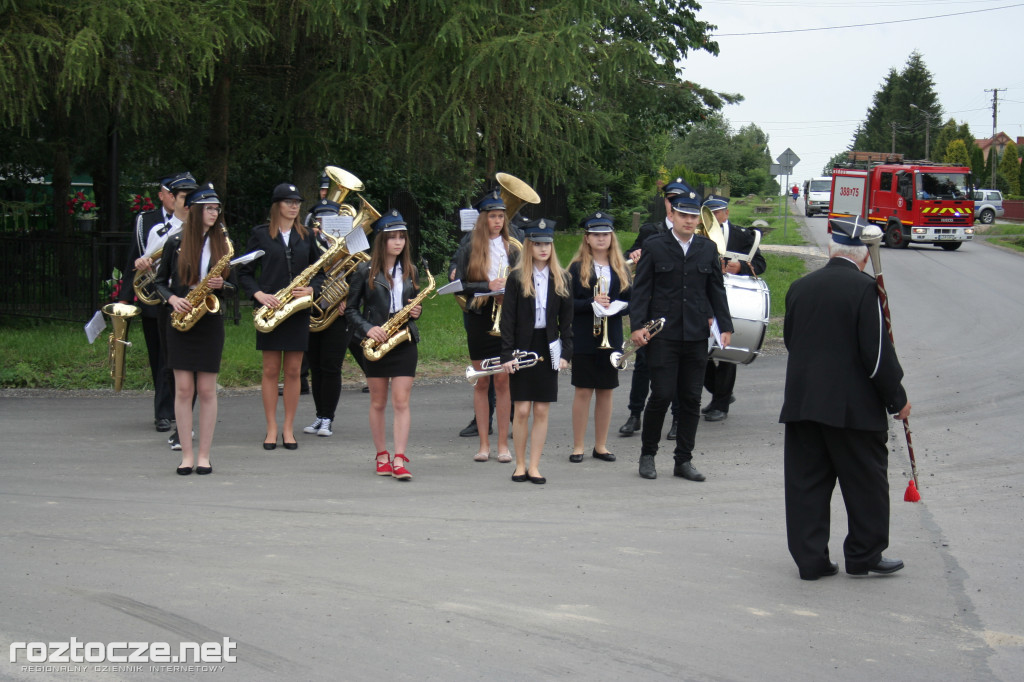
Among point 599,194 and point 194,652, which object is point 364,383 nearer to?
point 194,652

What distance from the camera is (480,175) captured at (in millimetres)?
24266

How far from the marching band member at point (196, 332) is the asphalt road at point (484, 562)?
0.35 metres

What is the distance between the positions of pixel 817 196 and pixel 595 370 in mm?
55114

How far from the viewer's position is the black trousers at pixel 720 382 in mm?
10086

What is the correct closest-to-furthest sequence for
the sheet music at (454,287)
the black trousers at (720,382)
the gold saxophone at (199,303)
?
the gold saxophone at (199,303), the sheet music at (454,287), the black trousers at (720,382)

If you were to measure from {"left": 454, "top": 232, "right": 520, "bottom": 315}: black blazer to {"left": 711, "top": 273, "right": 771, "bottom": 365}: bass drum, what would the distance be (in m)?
1.86

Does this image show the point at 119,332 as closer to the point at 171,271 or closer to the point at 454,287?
the point at 171,271

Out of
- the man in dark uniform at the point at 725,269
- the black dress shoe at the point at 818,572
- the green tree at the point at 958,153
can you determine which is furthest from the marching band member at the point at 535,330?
the green tree at the point at 958,153

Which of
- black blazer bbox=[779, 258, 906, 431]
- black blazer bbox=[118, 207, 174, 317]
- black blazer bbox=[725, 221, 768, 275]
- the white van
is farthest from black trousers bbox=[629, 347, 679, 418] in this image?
the white van

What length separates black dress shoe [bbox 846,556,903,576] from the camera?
582cm

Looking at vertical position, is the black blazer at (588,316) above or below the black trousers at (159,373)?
above

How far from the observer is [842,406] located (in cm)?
570

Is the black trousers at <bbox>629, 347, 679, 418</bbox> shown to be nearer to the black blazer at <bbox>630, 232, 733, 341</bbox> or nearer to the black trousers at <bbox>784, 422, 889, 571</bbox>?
the black blazer at <bbox>630, 232, 733, 341</bbox>

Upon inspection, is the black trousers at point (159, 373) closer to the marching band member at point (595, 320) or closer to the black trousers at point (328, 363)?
the black trousers at point (328, 363)
